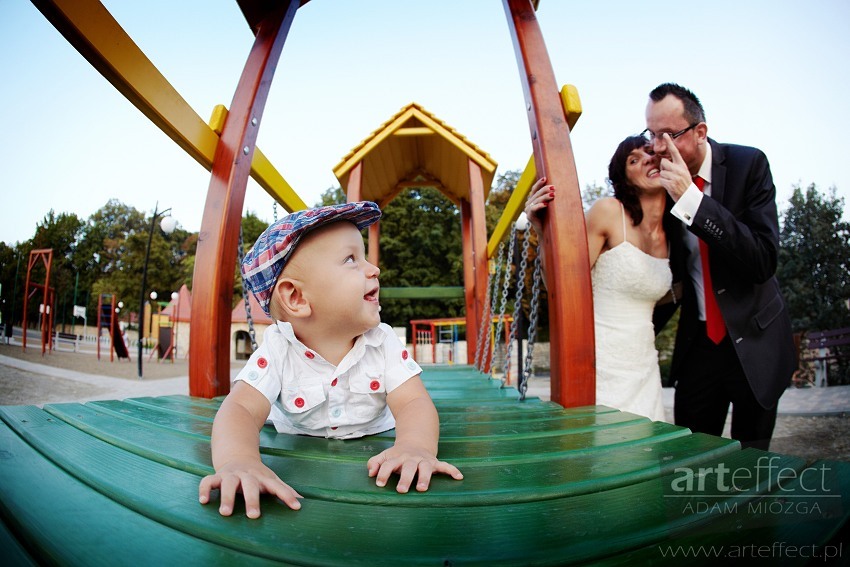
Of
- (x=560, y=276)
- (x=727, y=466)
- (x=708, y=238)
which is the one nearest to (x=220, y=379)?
(x=560, y=276)

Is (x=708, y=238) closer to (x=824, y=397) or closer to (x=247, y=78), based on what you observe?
(x=247, y=78)

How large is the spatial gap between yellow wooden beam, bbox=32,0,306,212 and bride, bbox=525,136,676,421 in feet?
5.72

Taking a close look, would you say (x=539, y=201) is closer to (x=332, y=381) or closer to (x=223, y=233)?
(x=332, y=381)

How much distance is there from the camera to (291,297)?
3.64 ft

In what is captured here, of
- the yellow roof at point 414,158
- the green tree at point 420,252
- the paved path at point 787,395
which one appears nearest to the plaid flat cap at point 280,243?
the yellow roof at point 414,158

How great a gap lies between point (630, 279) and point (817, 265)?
15077 millimetres

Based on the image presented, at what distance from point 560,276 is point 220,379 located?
1.39 meters

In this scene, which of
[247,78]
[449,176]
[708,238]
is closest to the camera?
[708,238]

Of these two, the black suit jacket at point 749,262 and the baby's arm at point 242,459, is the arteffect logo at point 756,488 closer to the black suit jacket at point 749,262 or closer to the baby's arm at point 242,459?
the baby's arm at point 242,459

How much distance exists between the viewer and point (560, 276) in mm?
1651

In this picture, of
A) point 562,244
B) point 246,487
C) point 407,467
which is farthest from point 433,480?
point 562,244

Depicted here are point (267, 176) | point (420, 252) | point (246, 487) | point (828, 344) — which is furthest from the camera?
point (420, 252)

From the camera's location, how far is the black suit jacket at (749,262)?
1618 mm

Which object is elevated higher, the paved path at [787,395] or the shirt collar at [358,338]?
the shirt collar at [358,338]
